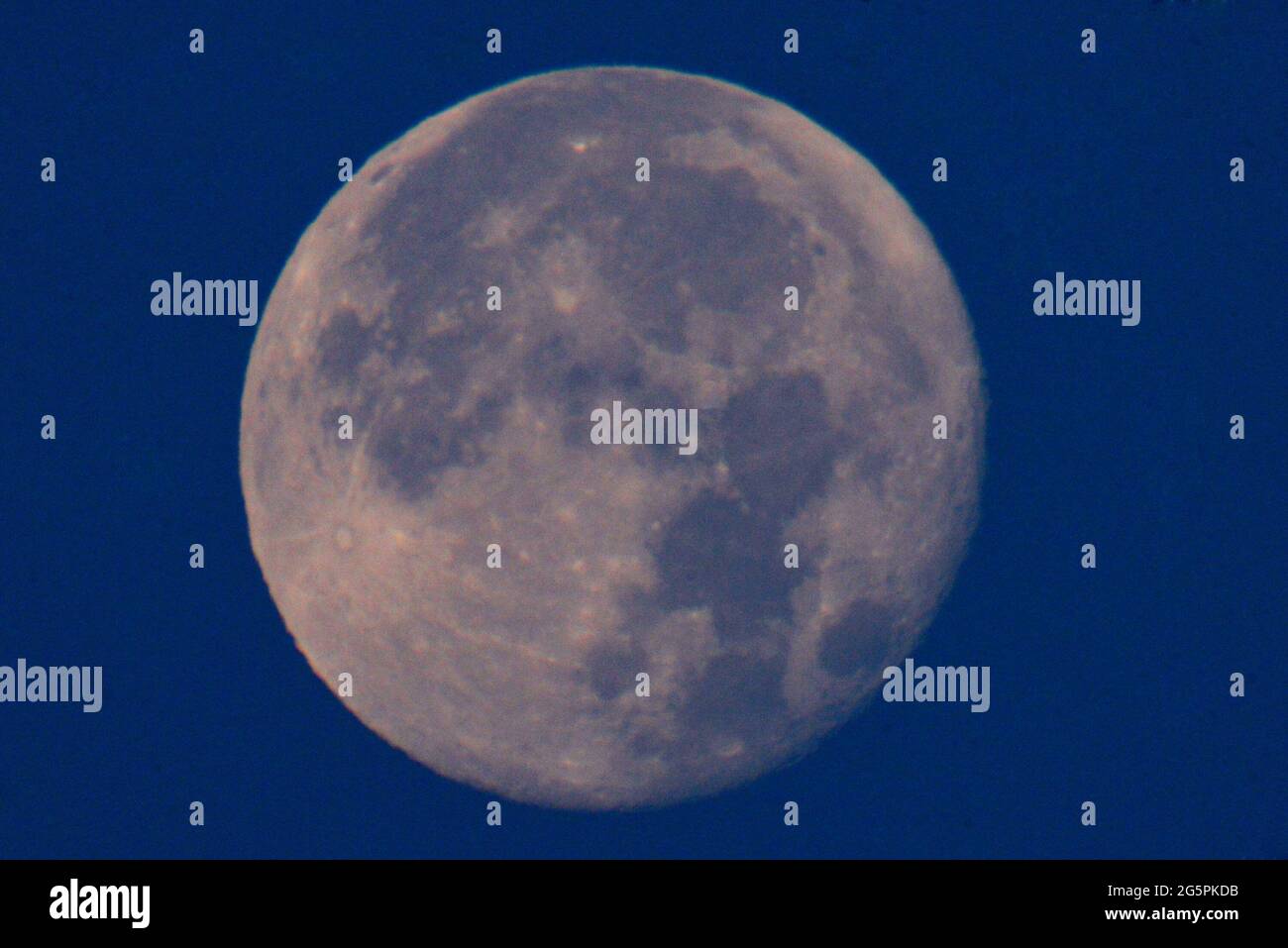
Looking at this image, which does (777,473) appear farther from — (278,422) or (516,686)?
(278,422)

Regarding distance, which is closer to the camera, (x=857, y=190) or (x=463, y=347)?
(x=463, y=347)

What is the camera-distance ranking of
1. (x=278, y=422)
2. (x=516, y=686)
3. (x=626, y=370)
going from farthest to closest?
(x=278, y=422)
(x=516, y=686)
(x=626, y=370)

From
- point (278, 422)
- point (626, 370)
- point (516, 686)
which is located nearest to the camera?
point (626, 370)

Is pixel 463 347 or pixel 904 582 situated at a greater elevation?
pixel 463 347

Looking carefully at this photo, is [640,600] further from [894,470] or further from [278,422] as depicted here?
[278,422]

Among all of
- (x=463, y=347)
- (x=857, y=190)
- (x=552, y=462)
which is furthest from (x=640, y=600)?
(x=857, y=190)

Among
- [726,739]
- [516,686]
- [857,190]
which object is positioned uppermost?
[857,190]
